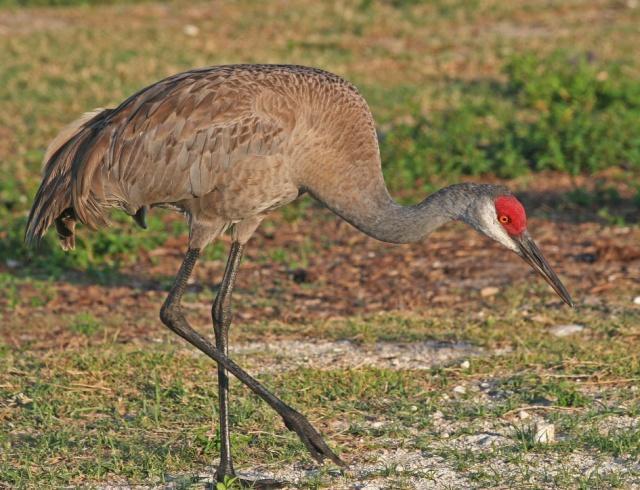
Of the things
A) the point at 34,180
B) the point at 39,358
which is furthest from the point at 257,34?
the point at 39,358

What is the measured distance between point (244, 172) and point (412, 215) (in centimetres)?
77

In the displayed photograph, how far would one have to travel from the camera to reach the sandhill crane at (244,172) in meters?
5.36

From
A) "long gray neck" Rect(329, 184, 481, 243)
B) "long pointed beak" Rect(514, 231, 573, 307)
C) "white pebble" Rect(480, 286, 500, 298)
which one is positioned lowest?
"white pebble" Rect(480, 286, 500, 298)

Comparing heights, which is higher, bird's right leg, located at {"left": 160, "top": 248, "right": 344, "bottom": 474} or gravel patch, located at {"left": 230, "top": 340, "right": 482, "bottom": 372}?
bird's right leg, located at {"left": 160, "top": 248, "right": 344, "bottom": 474}

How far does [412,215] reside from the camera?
17.6ft

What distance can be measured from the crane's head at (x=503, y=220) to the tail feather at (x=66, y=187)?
5.67 ft

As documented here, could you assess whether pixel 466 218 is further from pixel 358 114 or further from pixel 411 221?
pixel 358 114

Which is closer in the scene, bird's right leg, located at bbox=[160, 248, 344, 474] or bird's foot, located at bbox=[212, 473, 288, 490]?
bird's foot, located at bbox=[212, 473, 288, 490]

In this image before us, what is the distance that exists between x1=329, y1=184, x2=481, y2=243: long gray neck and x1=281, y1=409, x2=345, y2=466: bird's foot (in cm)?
93

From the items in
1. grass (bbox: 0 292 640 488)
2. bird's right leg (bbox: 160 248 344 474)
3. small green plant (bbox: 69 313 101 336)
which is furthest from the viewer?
small green plant (bbox: 69 313 101 336)

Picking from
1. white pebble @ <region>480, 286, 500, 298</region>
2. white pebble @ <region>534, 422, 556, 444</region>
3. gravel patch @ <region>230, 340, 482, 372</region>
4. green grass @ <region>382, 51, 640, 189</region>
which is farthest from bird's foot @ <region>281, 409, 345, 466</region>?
green grass @ <region>382, 51, 640, 189</region>

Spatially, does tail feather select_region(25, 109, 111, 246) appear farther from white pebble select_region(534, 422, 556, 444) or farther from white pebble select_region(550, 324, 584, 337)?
white pebble select_region(550, 324, 584, 337)

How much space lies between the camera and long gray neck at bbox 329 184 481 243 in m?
5.37

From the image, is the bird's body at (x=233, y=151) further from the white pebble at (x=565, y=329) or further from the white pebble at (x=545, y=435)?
the white pebble at (x=565, y=329)
